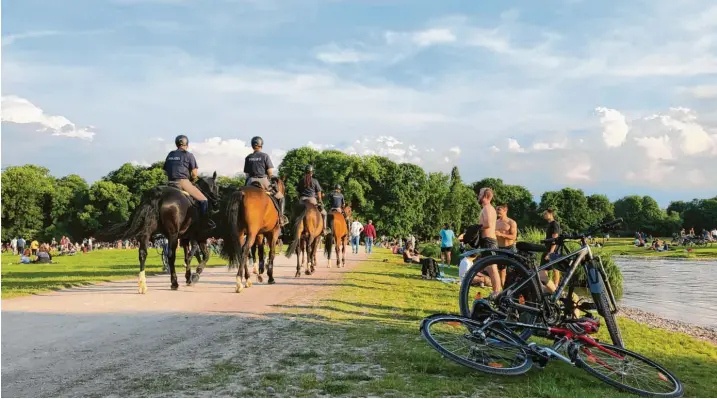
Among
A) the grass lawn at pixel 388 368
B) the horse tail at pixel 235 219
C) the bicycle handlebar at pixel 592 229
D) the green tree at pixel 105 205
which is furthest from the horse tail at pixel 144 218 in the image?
the green tree at pixel 105 205

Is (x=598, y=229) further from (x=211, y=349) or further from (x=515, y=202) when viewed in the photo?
(x=515, y=202)

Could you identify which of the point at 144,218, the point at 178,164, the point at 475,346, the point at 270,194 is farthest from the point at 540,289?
the point at 178,164

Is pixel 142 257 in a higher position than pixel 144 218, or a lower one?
lower

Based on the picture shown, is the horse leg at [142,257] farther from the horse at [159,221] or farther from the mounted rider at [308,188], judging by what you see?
the mounted rider at [308,188]

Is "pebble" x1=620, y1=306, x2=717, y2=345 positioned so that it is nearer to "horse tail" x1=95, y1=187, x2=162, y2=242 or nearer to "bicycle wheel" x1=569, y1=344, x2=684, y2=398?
"bicycle wheel" x1=569, y1=344, x2=684, y2=398

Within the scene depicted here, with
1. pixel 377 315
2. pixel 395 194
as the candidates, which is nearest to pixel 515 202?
pixel 395 194

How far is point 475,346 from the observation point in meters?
6.86

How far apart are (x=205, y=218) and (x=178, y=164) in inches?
61.5

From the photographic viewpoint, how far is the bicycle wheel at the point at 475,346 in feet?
21.6

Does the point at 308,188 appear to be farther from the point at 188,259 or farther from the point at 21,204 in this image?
the point at 21,204

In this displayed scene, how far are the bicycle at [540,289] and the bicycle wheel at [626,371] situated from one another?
2.29ft

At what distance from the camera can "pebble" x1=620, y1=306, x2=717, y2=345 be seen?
552 inches

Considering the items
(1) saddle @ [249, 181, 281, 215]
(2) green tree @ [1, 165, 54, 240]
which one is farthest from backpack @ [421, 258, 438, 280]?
(2) green tree @ [1, 165, 54, 240]

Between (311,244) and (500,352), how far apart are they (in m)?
13.4
